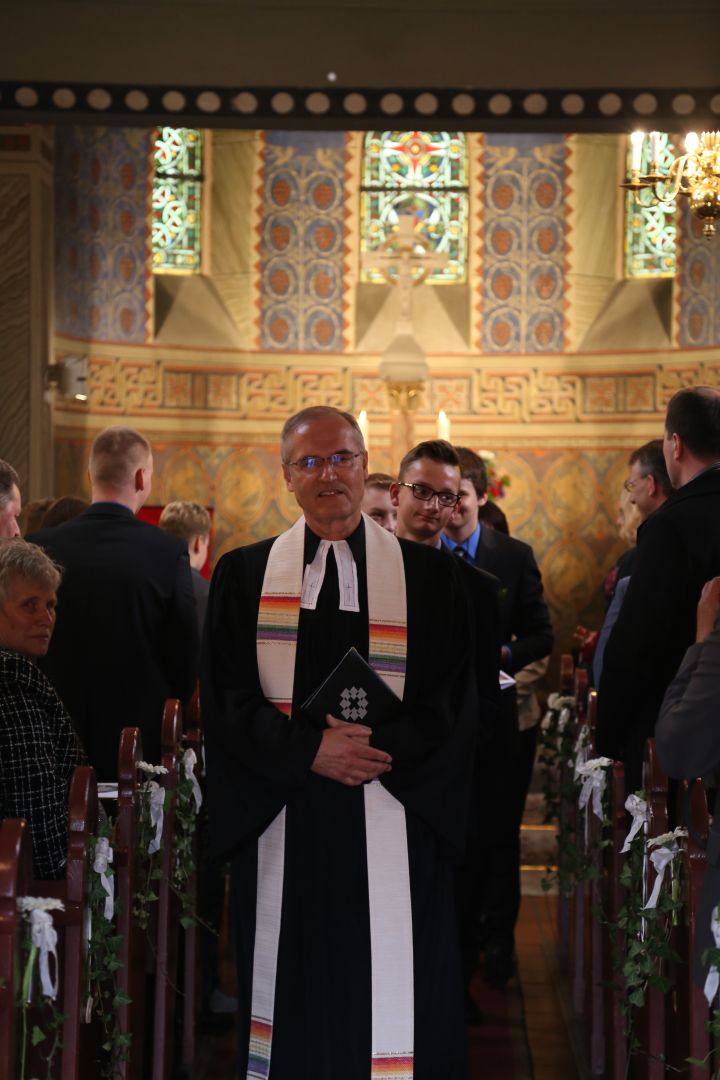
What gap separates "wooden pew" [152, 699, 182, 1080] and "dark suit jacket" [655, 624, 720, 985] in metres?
1.89

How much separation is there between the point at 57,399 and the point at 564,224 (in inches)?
183

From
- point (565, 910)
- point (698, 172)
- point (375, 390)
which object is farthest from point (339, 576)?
point (375, 390)

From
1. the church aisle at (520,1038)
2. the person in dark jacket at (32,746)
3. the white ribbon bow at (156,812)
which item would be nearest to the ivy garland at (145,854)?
the white ribbon bow at (156,812)

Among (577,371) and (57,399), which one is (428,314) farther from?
(57,399)

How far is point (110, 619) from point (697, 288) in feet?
27.4

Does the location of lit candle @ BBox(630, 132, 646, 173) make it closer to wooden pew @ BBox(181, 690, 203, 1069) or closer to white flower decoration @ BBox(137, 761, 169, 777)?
wooden pew @ BBox(181, 690, 203, 1069)

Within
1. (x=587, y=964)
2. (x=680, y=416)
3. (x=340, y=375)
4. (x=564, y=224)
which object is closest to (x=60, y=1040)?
(x=680, y=416)

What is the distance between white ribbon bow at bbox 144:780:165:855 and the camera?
4133 millimetres

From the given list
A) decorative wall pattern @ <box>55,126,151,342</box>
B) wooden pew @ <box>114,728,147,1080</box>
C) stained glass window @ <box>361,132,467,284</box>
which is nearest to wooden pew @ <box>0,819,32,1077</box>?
wooden pew @ <box>114,728,147,1080</box>

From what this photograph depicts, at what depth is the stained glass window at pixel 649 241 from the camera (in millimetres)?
12422

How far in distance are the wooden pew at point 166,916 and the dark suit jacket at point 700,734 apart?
1.89 metres

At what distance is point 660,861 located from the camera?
344 centimetres

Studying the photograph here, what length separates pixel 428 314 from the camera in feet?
41.7

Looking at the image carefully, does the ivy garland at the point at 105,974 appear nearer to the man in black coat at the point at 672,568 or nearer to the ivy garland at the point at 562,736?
the man in black coat at the point at 672,568
